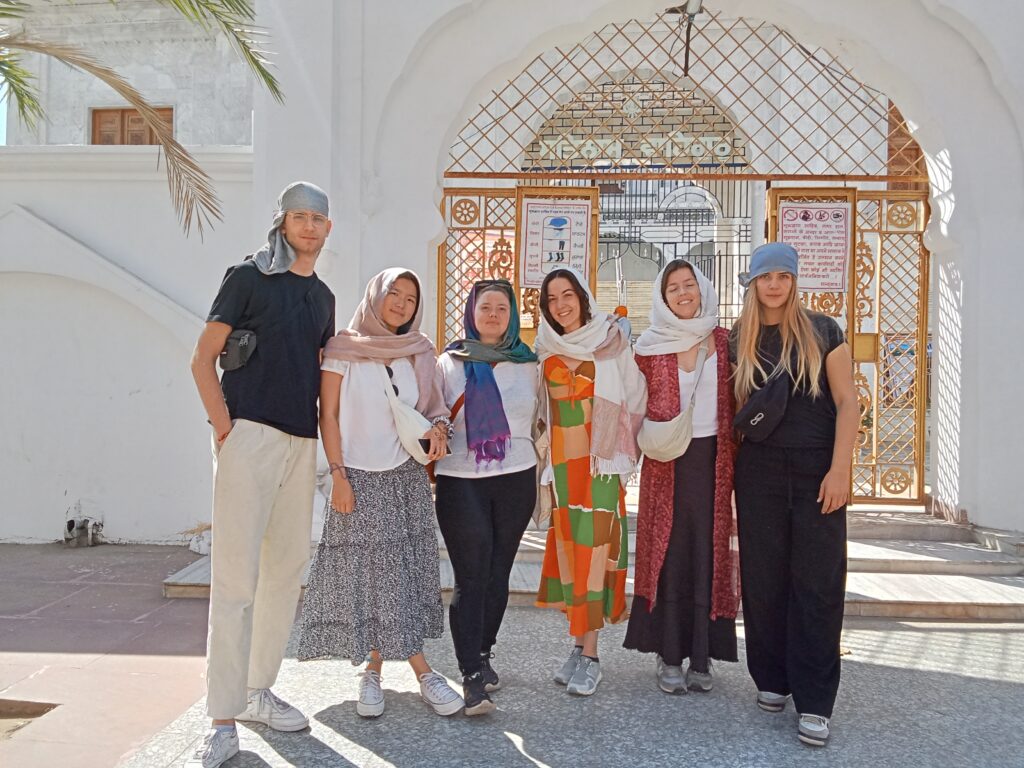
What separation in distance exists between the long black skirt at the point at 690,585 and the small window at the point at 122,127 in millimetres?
8817

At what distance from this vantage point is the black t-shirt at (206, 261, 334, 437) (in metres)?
2.54

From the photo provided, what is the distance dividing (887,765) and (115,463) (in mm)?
4675

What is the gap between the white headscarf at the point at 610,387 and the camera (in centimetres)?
296

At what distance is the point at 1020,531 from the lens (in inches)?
193

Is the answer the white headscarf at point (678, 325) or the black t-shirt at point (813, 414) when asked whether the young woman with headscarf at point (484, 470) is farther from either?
the black t-shirt at point (813, 414)

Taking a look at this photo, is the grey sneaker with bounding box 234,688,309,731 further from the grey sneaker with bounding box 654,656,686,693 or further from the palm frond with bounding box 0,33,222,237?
the palm frond with bounding box 0,33,222,237

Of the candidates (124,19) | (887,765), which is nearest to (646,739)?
(887,765)

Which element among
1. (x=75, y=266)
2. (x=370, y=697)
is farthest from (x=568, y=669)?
(x=75, y=266)

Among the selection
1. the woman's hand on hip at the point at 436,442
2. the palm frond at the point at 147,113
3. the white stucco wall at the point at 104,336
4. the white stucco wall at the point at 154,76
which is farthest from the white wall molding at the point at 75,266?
the white stucco wall at the point at 154,76

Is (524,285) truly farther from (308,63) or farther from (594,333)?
(594,333)

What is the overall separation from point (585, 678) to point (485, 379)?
1165mm

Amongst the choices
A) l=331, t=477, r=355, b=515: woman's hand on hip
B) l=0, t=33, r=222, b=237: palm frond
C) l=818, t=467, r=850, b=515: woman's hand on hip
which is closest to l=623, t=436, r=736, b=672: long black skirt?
l=818, t=467, r=850, b=515: woman's hand on hip

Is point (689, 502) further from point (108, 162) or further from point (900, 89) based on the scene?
point (108, 162)

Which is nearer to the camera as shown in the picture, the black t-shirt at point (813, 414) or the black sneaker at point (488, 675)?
the black t-shirt at point (813, 414)
